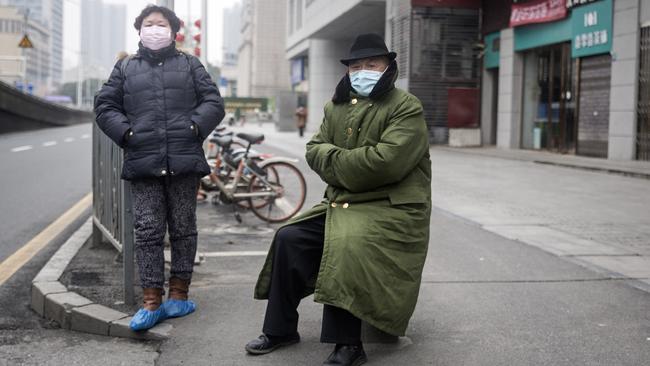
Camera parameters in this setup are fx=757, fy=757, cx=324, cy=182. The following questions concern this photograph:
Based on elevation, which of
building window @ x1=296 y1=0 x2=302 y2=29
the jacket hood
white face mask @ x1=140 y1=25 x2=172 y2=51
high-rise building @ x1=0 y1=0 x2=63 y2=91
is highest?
high-rise building @ x1=0 y1=0 x2=63 y2=91

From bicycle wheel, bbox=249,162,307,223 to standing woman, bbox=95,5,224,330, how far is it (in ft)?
13.5

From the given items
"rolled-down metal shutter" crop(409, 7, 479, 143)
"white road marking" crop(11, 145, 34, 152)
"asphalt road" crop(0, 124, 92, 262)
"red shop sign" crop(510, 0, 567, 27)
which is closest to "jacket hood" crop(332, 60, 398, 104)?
"asphalt road" crop(0, 124, 92, 262)

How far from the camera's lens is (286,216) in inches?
346

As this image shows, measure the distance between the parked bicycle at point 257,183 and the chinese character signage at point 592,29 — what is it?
42.8 ft

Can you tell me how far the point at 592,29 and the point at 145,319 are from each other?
1839 centimetres

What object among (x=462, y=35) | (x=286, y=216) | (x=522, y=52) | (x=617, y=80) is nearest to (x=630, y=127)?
(x=617, y=80)

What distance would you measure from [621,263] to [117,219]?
4.20 m

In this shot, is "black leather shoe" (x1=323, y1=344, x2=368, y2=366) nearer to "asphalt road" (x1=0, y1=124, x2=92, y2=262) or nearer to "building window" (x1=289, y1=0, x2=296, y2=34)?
"asphalt road" (x1=0, y1=124, x2=92, y2=262)

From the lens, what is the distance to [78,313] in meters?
4.52

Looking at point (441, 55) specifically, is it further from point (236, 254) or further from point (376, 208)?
point (376, 208)

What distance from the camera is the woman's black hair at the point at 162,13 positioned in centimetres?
446

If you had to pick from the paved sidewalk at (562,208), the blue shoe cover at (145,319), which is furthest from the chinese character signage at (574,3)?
the blue shoe cover at (145,319)

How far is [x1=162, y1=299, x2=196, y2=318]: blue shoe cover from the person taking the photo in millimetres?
4667

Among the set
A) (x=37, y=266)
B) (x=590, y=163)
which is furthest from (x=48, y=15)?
(x=37, y=266)
